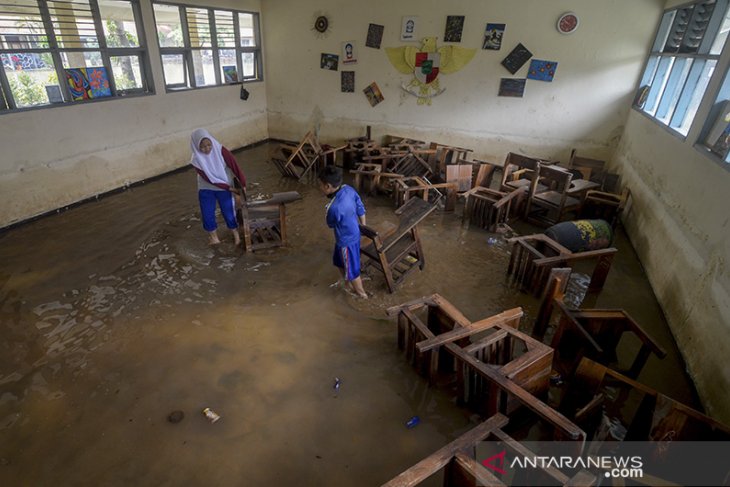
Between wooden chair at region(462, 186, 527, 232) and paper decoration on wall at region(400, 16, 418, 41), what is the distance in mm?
4213

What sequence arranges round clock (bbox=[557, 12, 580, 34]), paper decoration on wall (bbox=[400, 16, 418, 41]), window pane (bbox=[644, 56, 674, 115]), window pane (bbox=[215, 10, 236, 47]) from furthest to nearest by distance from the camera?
window pane (bbox=[215, 10, 236, 47]) < paper decoration on wall (bbox=[400, 16, 418, 41]) < round clock (bbox=[557, 12, 580, 34]) < window pane (bbox=[644, 56, 674, 115])

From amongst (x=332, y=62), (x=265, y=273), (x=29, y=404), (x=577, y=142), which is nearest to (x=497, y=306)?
(x=265, y=273)

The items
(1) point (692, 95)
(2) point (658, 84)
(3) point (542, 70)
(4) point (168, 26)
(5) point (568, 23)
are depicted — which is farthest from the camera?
(3) point (542, 70)

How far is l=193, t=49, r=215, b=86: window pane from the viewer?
8.06 meters

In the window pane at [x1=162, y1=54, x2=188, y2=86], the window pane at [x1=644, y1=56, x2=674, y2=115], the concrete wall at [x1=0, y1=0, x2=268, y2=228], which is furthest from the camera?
the window pane at [x1=162, y1=54, x2=188, y2=86]

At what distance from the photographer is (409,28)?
8133mm

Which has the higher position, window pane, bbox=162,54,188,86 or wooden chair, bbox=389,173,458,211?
window pane, bbox=162,54,188,86

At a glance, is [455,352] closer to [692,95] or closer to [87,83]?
[692,95]

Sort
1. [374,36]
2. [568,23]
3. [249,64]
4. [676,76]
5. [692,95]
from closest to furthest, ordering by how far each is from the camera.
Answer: [692,95] < [676,76] < [568,23] < [374,36] < [249,64]

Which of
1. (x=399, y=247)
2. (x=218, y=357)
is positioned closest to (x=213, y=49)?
(x=399, y=247)

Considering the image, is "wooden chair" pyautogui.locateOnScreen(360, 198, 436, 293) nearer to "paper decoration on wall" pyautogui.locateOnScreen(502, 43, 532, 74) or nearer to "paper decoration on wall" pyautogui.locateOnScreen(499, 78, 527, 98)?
"paper decoration on wall" pyautogui.locateOnScreen(499, 78, 527, 98)

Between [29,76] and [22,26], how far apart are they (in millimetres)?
636

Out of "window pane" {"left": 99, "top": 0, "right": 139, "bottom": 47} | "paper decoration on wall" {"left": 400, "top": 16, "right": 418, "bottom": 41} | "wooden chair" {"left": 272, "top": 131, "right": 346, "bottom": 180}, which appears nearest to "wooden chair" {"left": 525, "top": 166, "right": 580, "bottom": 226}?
"wooden chair" {"left": 272, "top": 131, "right": 346, "bottom": 180}

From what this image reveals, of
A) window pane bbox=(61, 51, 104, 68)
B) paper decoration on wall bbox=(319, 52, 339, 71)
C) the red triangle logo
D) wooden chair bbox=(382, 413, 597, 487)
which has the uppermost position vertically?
paper decoration on wall bbox=(319, 52, 339, 71)
